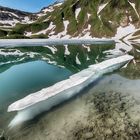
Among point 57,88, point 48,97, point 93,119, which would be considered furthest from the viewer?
point 57,88

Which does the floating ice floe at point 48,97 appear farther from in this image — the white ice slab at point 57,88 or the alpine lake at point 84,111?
the alpine lake at point 84,111

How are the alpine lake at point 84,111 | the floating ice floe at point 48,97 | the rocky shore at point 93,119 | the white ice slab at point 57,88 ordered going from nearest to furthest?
the rocky shore at point 93,119 < the alpine lake at point 84,111 < the floating ice floe at point 48,97 < the white ice slab at point 57,88

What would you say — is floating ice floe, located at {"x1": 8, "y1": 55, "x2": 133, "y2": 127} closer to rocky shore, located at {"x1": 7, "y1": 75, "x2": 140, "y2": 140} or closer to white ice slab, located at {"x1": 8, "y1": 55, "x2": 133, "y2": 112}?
white ice slab, located at {"x1": 8, "y1": 55, "x2": 133, "y2": 112}

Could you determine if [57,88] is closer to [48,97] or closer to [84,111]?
[48,97]

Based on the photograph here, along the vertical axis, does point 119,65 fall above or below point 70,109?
below

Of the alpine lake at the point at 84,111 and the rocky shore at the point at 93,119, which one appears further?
the alpine lake at the point at 84,111

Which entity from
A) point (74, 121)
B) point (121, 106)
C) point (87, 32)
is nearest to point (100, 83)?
point (121, 106)

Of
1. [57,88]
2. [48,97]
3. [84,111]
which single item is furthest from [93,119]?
[57,88]

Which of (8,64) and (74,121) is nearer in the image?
(74,121)

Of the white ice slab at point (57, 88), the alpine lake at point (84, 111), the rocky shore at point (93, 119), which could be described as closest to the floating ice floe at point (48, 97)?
the white ice slab at point (57, 88)

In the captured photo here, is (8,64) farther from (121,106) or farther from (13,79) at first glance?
(121,106)

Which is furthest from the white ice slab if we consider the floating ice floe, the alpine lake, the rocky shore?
the rocky shore
